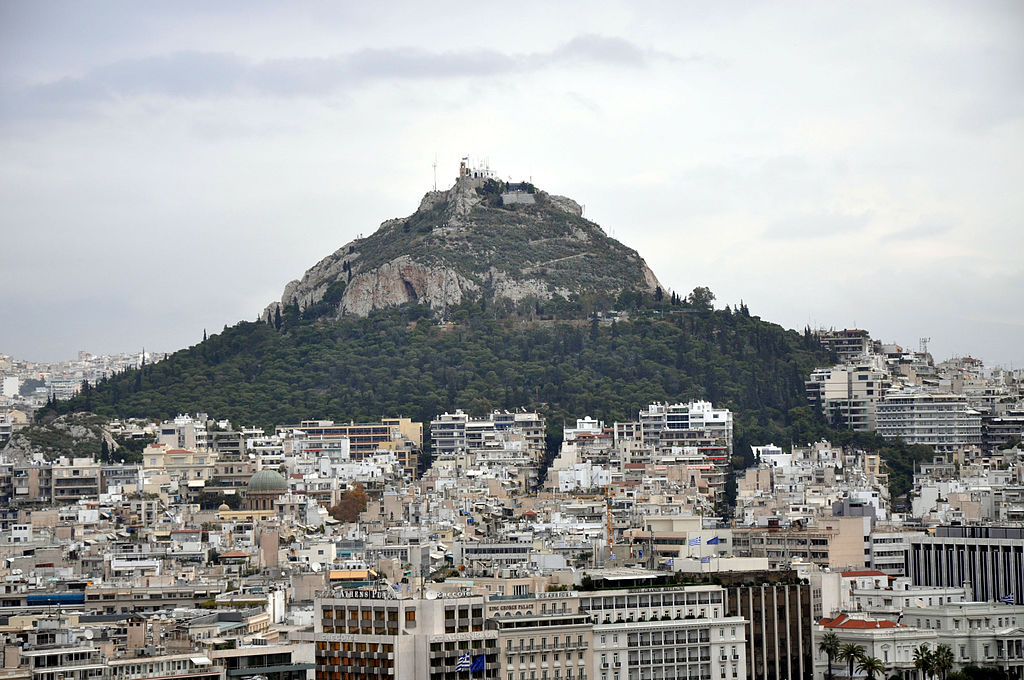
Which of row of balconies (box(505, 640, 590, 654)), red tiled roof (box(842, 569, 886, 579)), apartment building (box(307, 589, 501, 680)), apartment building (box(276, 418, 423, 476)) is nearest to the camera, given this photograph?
apartment building (box(307, 589, 501, 680))

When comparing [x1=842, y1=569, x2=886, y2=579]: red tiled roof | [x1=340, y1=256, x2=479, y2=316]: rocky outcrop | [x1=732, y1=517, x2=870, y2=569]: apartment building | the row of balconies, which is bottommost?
the row of balconies

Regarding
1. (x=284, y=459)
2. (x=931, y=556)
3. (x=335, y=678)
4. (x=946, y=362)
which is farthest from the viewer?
(x=946, y=362)

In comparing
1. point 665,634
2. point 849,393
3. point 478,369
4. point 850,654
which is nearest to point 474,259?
point 478,369

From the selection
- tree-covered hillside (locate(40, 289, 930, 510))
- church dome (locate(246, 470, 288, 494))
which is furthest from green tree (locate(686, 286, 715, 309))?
church dome (locate(246, 470, 288, 494))

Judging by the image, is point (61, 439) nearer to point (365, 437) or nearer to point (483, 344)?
point (365, 437)

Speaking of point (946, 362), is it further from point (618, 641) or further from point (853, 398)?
point (618, 641)

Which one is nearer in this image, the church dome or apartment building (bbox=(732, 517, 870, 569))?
apartment building (bbox=(732, 517, 870, 569))

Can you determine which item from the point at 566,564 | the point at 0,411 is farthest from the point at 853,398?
the point at 566,564

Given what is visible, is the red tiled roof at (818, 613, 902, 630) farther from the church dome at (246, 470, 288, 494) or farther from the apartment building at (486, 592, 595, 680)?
the church dome at (246, 470, 288, 494)
